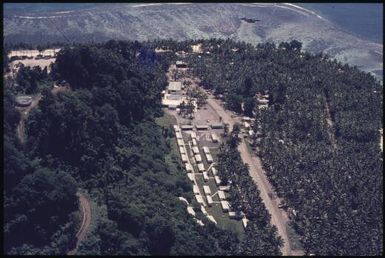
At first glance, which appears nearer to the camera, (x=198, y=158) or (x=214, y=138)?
(x=198, y=158)

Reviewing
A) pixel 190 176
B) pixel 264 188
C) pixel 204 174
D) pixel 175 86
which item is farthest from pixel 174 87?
pixel 264 188

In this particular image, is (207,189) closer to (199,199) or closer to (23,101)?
(199,199)

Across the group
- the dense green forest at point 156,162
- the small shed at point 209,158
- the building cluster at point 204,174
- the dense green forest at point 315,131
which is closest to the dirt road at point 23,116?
the dense green forest at point 156,162

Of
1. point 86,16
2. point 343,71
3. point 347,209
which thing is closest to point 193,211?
point 347,209

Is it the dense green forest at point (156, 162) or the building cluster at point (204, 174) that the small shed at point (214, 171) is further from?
the dense green forest at point (156, 162)

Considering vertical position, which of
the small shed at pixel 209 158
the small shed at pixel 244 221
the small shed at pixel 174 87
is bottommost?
the small shed at pixel 244 221

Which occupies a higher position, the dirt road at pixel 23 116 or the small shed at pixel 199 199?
the dirt road at pixel 23 116

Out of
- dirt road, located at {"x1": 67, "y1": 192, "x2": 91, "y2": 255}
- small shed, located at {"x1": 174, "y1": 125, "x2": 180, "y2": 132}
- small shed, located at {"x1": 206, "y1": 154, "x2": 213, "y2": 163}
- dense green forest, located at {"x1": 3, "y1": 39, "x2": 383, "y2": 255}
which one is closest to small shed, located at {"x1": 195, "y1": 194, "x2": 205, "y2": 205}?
dense green forest, located at {"x1": 3, "y1": 39, "x2": 383, "y2": 255}
